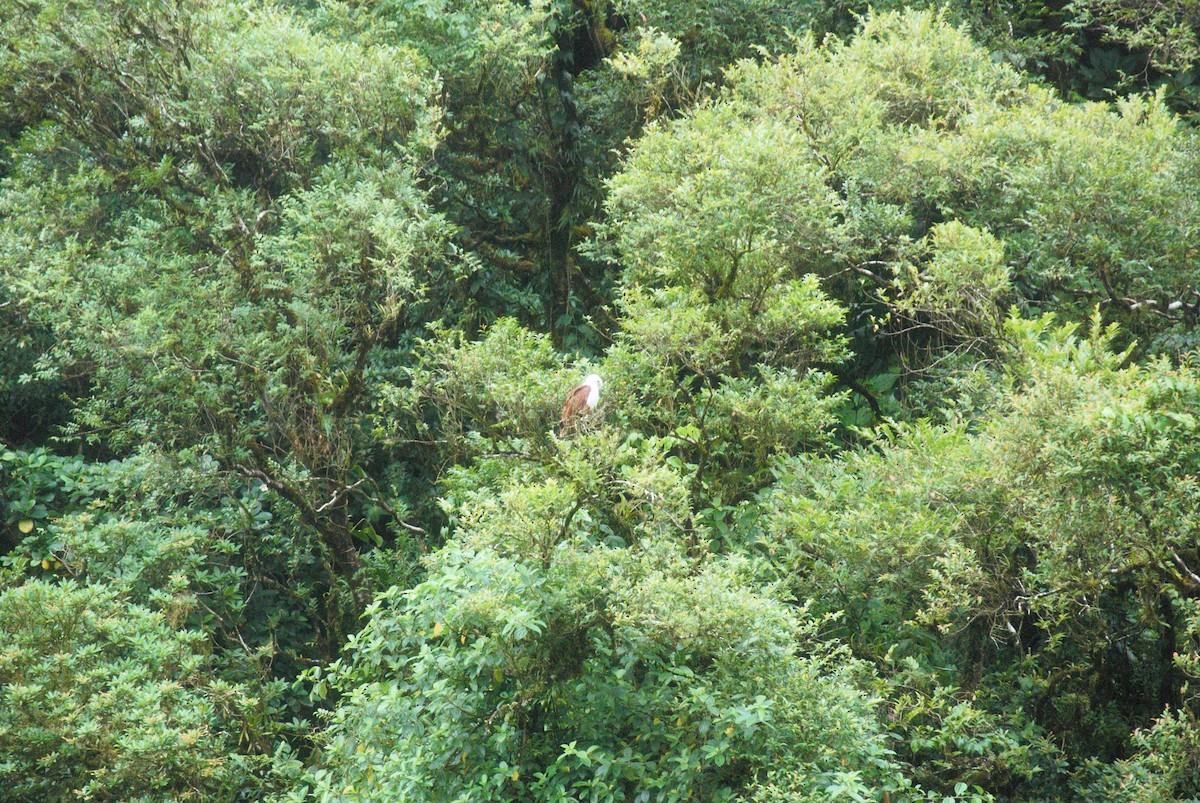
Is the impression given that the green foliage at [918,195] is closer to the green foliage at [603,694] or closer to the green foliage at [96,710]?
the green foliage at [603,694]

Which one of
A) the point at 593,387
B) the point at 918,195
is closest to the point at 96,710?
the point at 593,387

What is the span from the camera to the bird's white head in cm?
560

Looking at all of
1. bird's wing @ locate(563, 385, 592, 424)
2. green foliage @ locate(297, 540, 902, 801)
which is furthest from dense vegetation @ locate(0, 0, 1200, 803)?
bird's wing @ locate(563, 385, 592, 424)

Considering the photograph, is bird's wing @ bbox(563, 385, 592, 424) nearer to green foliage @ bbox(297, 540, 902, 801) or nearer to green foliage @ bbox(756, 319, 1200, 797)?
green foliage @ bbox(756, 319, 1200, 797)

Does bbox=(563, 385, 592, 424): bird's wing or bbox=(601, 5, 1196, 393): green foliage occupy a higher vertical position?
bbox=(601, 5, 1196, 393): green foliage

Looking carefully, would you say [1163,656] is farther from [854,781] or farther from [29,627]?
[29,627]

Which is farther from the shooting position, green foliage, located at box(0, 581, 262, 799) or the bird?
the bird

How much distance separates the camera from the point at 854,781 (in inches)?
148

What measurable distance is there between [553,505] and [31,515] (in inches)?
197

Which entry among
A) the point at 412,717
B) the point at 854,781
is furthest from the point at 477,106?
the point at 854,781

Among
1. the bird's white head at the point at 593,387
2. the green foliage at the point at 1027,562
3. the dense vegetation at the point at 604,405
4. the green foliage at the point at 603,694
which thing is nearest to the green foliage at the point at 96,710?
the dense vegetation at the point at 604,405

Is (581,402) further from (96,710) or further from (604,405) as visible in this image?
(96,710)

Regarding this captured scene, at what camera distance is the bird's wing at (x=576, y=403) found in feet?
18.4

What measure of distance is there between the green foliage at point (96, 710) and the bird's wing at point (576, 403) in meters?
2.42
